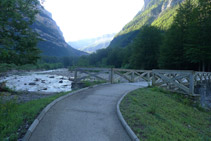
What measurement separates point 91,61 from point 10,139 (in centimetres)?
10660

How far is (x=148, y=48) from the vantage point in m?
39.2

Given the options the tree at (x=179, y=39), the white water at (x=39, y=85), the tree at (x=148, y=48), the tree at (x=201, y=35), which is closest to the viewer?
the white water at (x=39, y=85)

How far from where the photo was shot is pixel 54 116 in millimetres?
5008

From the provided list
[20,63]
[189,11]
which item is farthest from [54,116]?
[189,11]

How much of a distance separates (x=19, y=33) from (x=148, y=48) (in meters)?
34.9

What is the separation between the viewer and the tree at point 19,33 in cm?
723

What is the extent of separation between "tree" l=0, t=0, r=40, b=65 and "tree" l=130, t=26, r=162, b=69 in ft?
108

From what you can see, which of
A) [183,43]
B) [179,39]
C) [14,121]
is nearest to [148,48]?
[179,39]

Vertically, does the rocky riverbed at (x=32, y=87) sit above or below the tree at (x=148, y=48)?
below

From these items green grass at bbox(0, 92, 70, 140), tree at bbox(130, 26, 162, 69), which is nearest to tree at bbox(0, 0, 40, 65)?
green grass at bbox(0, 92, 70, 140)

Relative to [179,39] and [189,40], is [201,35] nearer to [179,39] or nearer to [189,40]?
[189,40]

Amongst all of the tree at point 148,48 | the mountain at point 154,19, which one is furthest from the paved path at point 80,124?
the mountain at point 154,19

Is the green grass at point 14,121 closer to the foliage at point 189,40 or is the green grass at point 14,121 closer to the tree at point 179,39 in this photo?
the foliage at point 189,40

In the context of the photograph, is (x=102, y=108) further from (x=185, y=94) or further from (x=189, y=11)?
(x=189, y=11)
